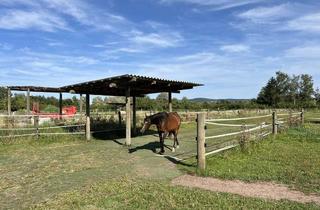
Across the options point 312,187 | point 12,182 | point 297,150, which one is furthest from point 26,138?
point 312,187

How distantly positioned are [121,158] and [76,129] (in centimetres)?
750

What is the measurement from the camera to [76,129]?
1764cm

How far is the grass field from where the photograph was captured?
5.92 meters

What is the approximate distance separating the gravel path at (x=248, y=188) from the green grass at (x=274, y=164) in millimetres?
310

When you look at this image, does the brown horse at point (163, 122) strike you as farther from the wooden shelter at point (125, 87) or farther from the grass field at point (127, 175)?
the wooden shelter at point (125, 87)

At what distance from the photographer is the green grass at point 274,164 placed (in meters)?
7.46

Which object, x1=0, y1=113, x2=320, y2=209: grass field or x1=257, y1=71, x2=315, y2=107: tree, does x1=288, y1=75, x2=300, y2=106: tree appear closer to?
x1=257, y1=71, x2=315, y2=107: tree

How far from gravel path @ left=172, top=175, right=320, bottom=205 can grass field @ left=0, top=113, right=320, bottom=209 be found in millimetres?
315

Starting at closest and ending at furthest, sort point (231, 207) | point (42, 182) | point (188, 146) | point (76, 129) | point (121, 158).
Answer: point (231, 207) → point (42, 182) → point (121, 158) → point (188, 146) → point (76, 129)

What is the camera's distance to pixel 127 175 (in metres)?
8.16

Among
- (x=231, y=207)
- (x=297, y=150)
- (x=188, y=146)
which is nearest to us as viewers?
(x=231, y=207)

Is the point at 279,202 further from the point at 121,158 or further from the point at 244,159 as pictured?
the point at 121,158

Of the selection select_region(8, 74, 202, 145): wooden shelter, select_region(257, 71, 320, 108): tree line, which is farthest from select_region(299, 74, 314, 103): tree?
select_region(8, 74, 202, 145): wooden shelter

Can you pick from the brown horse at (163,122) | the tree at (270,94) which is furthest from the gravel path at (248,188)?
the tree at (270,94)
